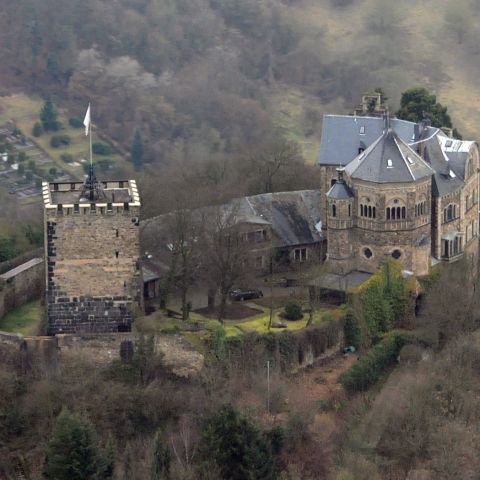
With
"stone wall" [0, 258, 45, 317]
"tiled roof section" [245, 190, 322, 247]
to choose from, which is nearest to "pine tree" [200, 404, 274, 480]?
"stone wall" [0, 258, 45, 317]

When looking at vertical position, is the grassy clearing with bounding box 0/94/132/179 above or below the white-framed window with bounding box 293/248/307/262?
above

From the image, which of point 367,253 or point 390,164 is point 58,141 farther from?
point 390,164

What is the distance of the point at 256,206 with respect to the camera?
3280 inches

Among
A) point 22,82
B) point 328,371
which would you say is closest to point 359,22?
point 22,82

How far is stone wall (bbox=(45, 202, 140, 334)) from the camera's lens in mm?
70062

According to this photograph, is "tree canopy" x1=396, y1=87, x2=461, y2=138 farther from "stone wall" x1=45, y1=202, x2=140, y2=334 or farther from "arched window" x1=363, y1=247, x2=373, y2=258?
"stone wall" x1=45, y1=202, x2=140, y2=334

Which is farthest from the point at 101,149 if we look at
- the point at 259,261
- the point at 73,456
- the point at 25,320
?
the point at 73,456

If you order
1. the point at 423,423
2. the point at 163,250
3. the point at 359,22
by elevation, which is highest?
the point at 359,22

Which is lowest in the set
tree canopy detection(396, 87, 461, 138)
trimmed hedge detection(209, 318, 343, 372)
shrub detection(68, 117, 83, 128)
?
trimmed hedge detection(209, 318, 343, 372)

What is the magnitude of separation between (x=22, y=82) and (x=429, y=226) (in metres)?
63.8

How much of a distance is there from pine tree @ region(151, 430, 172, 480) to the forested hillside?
180 feet

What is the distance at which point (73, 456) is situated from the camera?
6309 centimetres

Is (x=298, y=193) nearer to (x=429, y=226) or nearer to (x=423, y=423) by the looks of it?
(x=429, y=226)

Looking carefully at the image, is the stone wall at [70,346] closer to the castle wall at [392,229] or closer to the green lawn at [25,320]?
the green lawn at [25,320]
